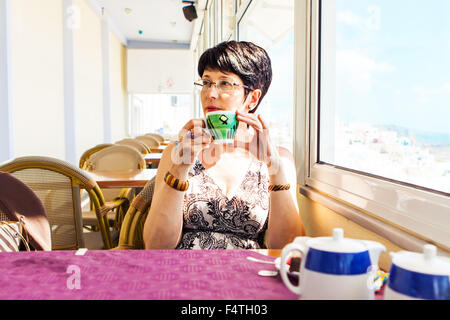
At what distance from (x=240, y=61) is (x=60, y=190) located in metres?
1.00

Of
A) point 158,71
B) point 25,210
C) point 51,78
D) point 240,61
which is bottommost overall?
point 25,210

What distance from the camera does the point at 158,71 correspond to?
10.8m

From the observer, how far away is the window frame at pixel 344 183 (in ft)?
2.77

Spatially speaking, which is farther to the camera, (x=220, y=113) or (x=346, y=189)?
(x=346, y=189)

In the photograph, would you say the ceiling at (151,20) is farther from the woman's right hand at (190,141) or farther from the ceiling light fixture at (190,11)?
the woman's right hand at (190,141)

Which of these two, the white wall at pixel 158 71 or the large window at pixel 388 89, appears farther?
the white wall at pixel 158 71

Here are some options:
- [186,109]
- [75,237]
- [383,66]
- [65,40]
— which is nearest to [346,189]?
[383,66]

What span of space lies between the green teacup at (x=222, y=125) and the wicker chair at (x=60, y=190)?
0.90m

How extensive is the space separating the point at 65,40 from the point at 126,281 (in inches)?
226

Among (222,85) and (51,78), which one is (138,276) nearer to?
(222,85)

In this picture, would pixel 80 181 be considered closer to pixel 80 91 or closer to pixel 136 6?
pixel 80 91

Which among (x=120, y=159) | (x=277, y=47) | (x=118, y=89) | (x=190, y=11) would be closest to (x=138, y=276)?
(x=277, y=47)

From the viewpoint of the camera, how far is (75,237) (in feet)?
6.14

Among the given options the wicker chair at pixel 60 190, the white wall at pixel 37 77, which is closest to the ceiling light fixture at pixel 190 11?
the white wall at pixel 37 77
